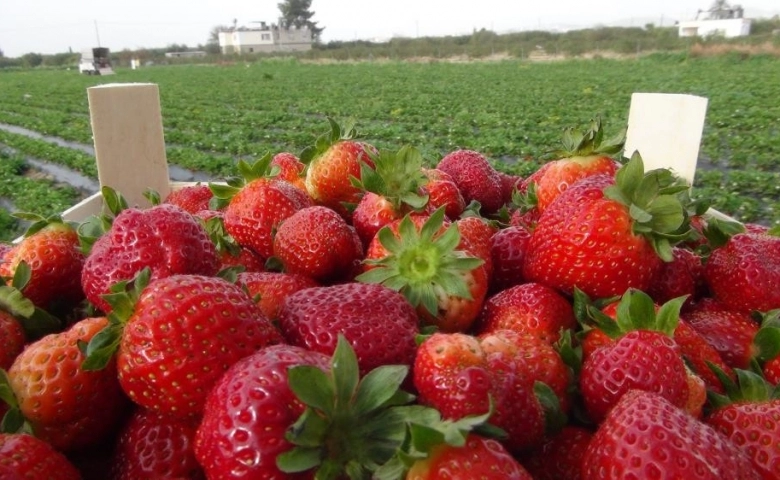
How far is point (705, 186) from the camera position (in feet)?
28.4

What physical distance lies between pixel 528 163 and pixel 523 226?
28.3ft

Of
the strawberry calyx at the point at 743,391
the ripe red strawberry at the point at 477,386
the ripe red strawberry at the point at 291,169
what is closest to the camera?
the ripe red strawberry at the point at 477,386

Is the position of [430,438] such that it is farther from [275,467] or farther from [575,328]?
[575,328]

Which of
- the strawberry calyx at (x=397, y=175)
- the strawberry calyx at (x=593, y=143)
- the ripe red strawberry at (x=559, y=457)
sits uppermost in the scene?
the strawberry calyx at (x=593, y=143)

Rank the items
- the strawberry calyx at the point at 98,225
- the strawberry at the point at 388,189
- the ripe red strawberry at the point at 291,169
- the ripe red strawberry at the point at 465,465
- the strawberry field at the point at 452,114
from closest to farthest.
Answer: the ripe red strawberry at the point at 465,465
the strawberry calyx at the point at 98,225
the strawberry at the point at 388,189
the ripe red strawberry at the point at 291,169
the strawberry field at the point at 452,114

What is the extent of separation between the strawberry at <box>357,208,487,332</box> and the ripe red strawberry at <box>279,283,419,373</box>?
0.42 ft

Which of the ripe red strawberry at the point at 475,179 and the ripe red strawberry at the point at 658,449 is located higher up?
the ripe red strawberry at the point at 475,179

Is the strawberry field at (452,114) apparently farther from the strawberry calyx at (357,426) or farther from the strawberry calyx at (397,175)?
the strawberry calyx at (357,426)

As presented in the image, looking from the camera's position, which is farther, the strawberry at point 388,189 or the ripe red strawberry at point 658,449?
the strawberry at point 388,189

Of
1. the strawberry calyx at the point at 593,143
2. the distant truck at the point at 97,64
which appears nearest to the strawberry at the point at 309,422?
the strawberry calyx at the point at 593,143

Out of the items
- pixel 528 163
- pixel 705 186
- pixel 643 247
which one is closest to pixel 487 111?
pixel 528 163

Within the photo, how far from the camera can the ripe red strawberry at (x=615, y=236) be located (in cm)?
127

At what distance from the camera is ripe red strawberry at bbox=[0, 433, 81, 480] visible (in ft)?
2.72

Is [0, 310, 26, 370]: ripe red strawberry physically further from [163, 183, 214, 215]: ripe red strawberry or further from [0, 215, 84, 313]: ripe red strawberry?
[163, 183, 214, 215]: ripe red strawberry
